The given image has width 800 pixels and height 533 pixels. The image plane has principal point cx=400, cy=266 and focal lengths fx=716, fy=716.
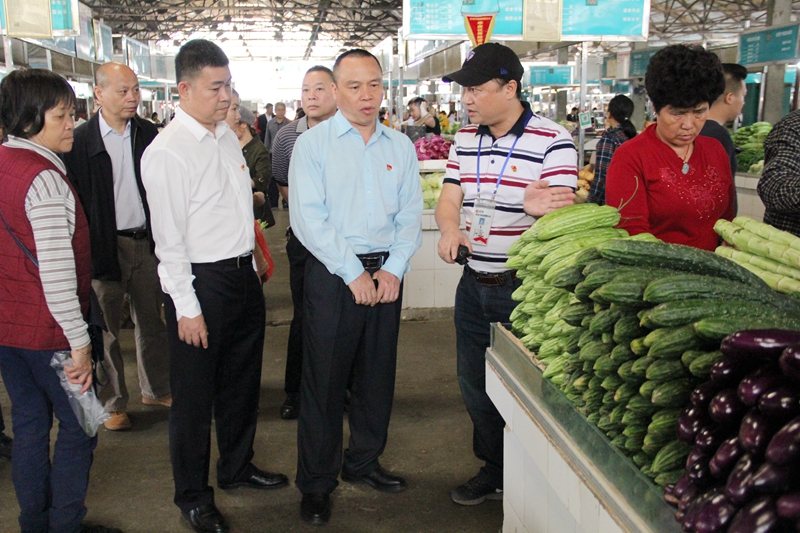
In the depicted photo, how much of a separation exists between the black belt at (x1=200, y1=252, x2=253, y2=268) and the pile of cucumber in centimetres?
148

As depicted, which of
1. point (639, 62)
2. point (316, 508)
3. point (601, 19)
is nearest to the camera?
point (316, 508)

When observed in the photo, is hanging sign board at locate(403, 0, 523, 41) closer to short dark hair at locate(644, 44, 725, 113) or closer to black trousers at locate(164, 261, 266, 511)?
short dark hair at locate(644, 44, 725, 113)

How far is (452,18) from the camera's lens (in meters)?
7.33

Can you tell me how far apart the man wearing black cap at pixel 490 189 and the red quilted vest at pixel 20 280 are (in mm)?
1511

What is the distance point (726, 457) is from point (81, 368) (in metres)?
2.34

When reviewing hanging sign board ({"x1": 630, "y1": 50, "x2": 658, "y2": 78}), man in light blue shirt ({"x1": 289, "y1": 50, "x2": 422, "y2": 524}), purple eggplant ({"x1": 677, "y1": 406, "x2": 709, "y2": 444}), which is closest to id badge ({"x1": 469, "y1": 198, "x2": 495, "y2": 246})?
man in light blue shirt ({"x1": 289, "y1": 50, "x2": 422, "y2": 524})

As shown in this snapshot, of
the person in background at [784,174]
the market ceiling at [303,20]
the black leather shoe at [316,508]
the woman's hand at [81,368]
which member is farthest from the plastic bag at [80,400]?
the market ceiling at [303,20]

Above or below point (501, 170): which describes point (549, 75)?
above

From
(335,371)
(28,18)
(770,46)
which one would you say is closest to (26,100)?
→ (335,371)

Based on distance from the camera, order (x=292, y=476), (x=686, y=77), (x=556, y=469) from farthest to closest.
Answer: (x=292, y=476)
(x=686, y=77)
(x=556, y=469)

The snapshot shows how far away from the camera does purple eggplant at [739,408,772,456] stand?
1072mm

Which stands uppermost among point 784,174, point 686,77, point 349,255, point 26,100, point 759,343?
point 686,77

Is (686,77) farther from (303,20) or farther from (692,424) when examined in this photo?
(303,20)

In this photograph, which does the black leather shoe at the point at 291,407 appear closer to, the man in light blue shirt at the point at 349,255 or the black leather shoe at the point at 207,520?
the man in light blue shirt at the point at 349,255
